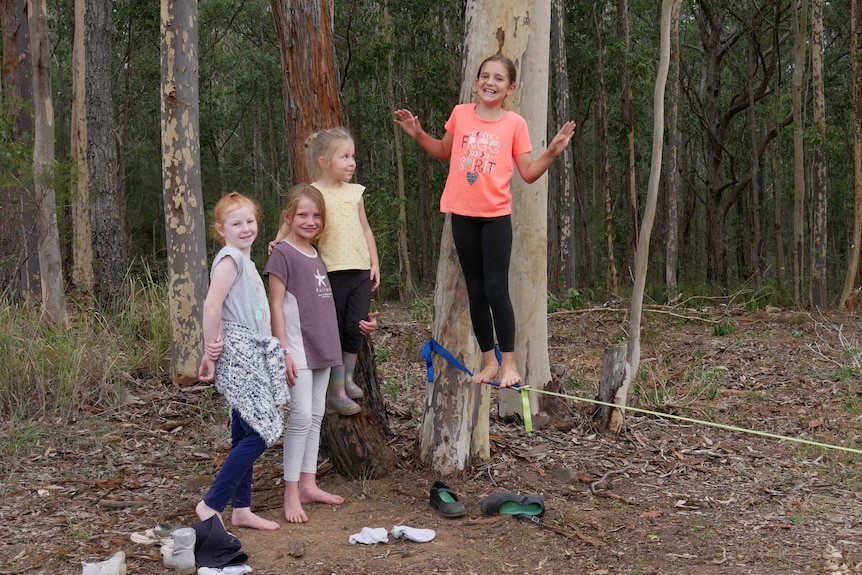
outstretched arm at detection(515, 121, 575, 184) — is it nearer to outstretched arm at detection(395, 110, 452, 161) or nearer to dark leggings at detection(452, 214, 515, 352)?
dark leggings at detection(452, 214, 515, 352)

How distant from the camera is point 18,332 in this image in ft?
23.0

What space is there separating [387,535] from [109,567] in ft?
4.38

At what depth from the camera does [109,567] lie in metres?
3.75

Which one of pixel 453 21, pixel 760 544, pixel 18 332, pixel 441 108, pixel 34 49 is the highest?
pixel 453 21

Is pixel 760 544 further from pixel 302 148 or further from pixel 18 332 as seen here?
pixel 18 332

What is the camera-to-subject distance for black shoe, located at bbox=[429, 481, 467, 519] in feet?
14.9

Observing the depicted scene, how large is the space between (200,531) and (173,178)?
14.3ft

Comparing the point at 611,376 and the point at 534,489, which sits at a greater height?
the point at 611,376

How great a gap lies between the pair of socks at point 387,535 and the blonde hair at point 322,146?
1896mm

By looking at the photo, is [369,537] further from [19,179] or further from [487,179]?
[19,179]

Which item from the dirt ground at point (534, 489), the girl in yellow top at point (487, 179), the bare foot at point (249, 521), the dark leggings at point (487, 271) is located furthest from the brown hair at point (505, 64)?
the bare foot at point (249, 521)

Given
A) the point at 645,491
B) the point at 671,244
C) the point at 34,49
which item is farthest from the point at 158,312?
the point at 671,244

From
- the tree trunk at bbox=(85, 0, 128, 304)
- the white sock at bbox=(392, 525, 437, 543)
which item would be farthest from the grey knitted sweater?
the tree trunk at bbox=(85, 0, 128, 304)

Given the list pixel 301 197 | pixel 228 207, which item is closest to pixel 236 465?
pixel 228 207
